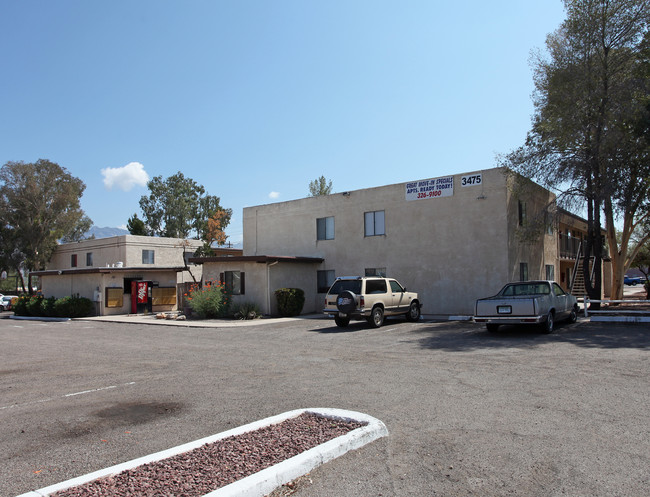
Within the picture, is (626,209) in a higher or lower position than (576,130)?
lower

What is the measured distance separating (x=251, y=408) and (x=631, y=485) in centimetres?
439

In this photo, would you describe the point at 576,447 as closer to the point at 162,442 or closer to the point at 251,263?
the point at 162,442

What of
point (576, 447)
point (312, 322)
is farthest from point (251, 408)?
point (312, 322)

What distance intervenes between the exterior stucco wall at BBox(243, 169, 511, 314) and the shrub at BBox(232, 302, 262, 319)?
455 cm

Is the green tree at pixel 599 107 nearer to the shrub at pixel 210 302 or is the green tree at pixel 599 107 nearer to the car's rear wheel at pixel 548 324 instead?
the car's rear wheel at pixel 548 324

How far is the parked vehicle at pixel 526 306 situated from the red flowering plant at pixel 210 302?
1346 cm

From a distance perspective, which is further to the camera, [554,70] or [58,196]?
[58,196]

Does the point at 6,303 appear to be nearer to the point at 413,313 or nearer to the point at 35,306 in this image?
the point at 35,306

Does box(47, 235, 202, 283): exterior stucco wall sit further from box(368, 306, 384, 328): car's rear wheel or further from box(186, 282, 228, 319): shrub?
box(368, 306, 384, 328): car's rear wheel

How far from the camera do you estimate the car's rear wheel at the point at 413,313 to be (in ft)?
64.9

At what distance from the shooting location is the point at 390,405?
265 inches

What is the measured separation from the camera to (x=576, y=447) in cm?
501

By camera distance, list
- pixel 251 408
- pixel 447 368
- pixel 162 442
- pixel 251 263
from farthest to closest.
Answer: pixel 251 263
pixel 447 368
pixel 251 408
pixel 162 442

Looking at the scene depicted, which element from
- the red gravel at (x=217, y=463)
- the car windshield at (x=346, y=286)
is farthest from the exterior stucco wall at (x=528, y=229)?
the red gravel at (x=217, y=463)
